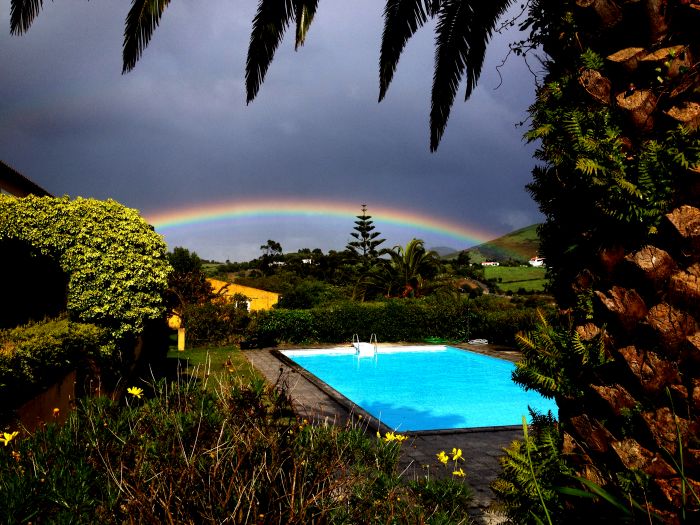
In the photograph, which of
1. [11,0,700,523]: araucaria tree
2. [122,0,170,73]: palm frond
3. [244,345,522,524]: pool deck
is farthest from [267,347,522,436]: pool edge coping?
[122,0,170,73]: palm frond

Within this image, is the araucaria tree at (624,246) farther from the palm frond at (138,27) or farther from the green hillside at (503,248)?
the green hillside at (503,248)

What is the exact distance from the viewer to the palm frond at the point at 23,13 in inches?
198

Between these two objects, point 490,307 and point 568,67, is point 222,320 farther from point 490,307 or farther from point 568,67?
point 568,67

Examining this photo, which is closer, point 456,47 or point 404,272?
point 456,47

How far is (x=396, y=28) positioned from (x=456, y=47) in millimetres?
738

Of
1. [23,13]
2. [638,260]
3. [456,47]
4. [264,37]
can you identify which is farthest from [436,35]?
[638,260]

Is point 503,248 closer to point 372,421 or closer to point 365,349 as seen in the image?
point 365,349

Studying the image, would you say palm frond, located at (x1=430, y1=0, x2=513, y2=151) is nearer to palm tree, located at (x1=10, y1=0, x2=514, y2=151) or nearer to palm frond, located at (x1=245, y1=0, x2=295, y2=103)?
palm tree, located at (x1=10, y1=0, x2=514, y2=151)

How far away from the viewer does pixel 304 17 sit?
5559mm

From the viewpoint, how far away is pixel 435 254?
29234 millimetres

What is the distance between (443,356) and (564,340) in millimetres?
16753

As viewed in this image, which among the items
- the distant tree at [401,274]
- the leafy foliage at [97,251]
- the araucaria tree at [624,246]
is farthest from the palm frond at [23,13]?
the distant tree at [401,274]

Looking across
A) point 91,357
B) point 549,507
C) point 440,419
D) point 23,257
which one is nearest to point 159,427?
point 549,507

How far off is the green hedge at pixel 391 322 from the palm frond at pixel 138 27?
520 inches
